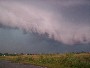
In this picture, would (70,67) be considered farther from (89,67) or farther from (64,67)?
(89,67)

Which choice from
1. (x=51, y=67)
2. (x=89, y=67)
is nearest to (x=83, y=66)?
(x=89, y=67)

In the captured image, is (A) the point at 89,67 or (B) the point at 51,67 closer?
(A) the point at 89,67

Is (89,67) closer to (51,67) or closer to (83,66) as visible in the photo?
(83,66)

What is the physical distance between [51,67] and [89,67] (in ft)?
30.2

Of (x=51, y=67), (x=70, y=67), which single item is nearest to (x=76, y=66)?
(x=70, y=67)

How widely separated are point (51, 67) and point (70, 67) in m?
4.49

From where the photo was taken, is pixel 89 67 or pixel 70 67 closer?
pixel 89 67

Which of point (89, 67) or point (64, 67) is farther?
point (64, 67)

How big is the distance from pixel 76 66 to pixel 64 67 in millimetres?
2490

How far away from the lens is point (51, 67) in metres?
52.5

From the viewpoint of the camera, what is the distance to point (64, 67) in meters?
50.7

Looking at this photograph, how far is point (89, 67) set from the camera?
4672 cm

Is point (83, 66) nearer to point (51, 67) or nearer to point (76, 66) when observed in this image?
point (76, 66)

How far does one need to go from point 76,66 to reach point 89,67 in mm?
4265
